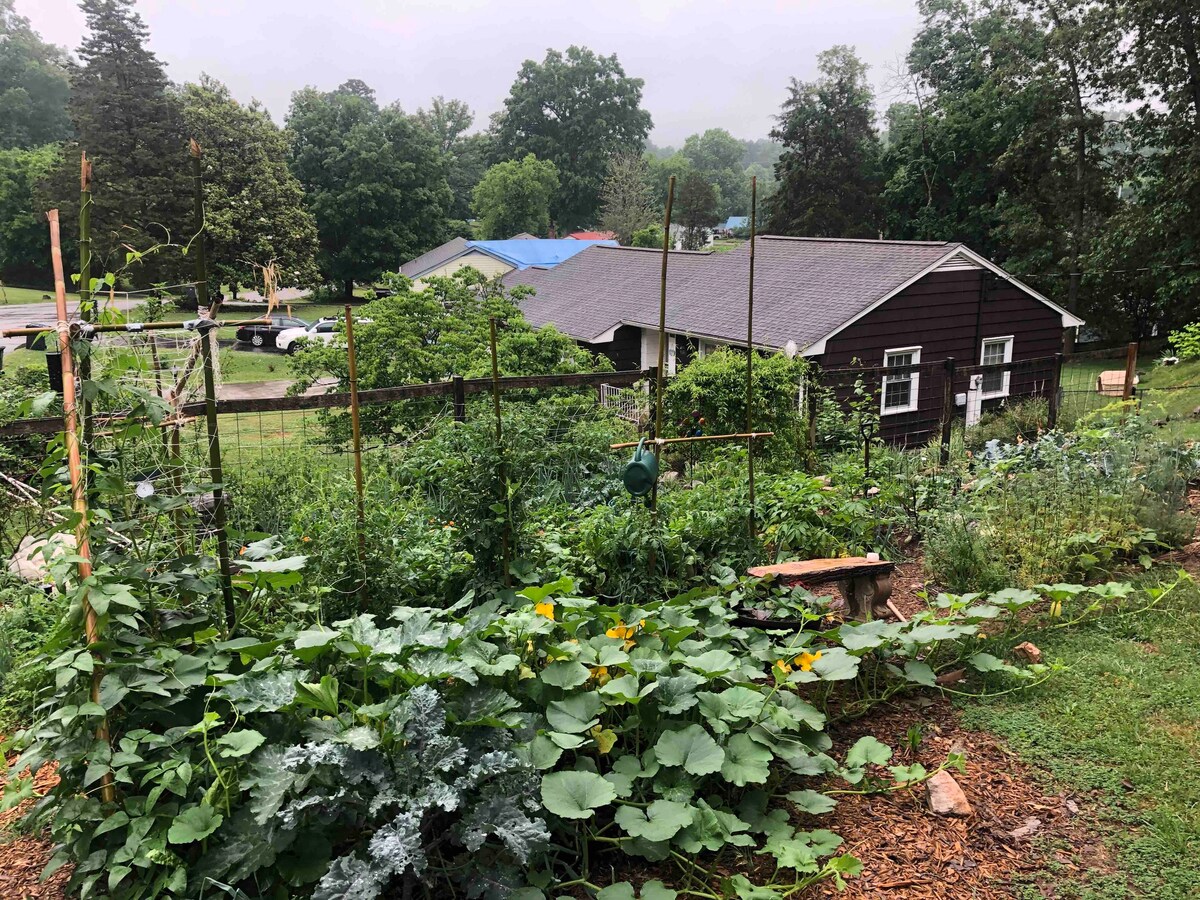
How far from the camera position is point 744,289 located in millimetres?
15430

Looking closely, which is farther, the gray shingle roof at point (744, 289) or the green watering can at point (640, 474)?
the gray shingle roof at point (744, 289)

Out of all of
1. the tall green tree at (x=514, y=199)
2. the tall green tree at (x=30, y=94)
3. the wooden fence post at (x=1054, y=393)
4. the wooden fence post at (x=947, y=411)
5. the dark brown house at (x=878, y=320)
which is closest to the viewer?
the wooden fence post at (x=947, y=411)

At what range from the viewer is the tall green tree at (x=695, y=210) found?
4722cm

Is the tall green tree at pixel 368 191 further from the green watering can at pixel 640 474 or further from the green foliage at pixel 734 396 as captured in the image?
the green watering can at pixel 640 474

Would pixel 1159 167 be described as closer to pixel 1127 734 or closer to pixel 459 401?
pixel 459 401

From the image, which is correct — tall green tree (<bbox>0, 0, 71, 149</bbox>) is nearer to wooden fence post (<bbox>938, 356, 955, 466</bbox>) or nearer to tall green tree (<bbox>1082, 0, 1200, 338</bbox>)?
tall green tree (<bbox>1082, 0, 1200, 338</bbox>)

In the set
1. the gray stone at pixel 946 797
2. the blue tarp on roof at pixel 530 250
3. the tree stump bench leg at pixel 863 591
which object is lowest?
the gray stone at pixel 946 797

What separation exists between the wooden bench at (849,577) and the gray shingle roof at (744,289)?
8.86m

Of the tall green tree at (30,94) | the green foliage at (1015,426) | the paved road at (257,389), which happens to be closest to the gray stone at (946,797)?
the green foliage at (1015,426)

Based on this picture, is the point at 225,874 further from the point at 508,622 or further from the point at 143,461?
the point at 143,461

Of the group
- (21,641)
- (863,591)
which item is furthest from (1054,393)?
(21,641)

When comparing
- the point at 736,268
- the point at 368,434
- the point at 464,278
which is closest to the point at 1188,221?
the point at 736,268

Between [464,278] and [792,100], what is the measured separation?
78.2 feet

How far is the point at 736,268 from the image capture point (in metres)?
17.0
